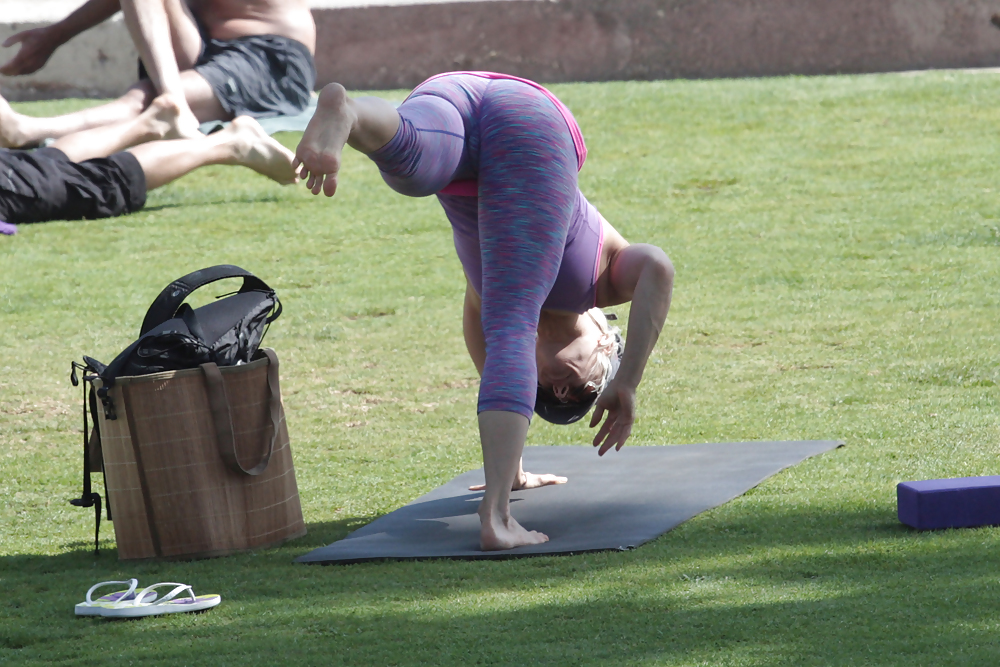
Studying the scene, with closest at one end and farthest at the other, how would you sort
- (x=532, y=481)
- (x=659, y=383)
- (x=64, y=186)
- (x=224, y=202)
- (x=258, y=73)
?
1. (x=532, y=481)
2. (x=659, y=383)
3. (x=64, y=186)
4. (x=224, y=202)
5. (x=258, y=73)

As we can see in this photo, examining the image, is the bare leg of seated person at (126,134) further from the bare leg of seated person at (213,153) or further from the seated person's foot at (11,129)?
the seated person's foot at (11,129)

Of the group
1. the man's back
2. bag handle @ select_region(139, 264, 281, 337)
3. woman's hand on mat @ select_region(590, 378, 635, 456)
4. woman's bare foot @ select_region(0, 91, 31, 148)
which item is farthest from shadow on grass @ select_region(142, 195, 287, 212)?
woman's hand on mat @ select_region(590, 378, 635, 456)

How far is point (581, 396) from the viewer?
12.3 feet

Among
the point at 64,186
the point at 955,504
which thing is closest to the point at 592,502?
the point at 955,504

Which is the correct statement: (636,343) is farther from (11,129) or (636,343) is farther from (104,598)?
(11,129)

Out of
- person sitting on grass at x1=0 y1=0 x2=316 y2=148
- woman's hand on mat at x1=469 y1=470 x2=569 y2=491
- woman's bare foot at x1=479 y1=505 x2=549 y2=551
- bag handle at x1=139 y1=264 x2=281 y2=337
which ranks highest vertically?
person sitting on grass at x1=0 y1=0 x2=316 y2=148

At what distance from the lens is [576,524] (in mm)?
3293

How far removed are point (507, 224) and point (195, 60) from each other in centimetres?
512

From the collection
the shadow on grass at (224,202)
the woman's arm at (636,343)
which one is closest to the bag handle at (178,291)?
the woman's arm at (636,343)

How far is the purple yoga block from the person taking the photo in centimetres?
287

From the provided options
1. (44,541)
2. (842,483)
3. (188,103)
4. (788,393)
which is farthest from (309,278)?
(842,483)

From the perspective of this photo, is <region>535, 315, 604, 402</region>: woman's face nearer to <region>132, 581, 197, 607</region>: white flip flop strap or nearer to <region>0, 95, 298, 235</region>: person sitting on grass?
<region>132, 581, 197, 607</region>: white flip flop strap

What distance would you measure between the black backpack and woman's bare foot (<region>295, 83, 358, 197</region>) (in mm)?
529

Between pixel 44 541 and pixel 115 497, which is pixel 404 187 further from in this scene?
pixel 44 541
